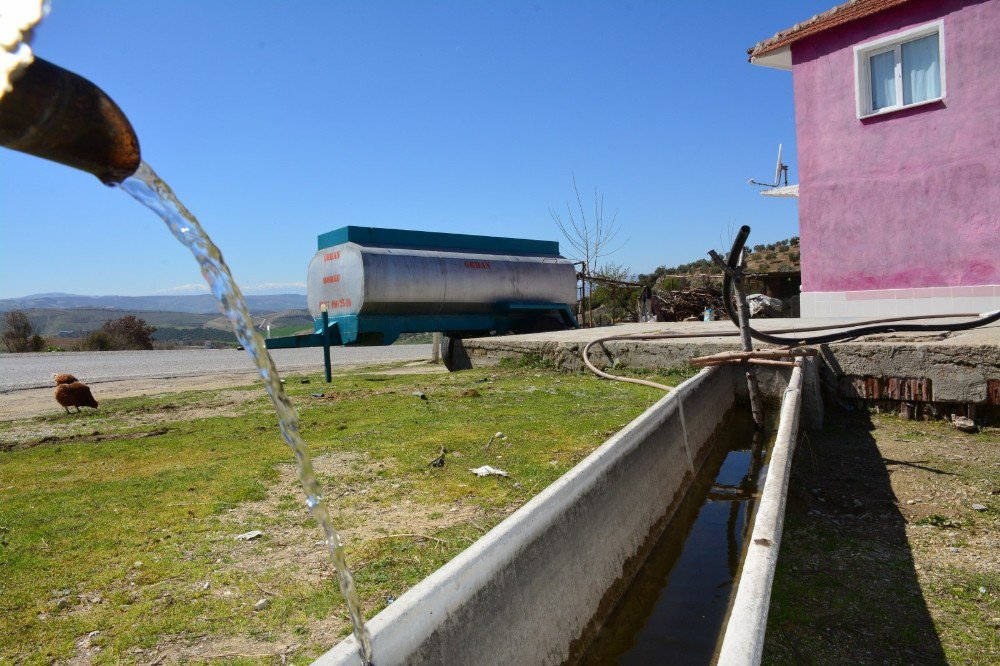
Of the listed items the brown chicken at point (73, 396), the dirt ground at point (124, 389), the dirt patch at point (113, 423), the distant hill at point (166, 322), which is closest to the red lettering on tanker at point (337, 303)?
the distant hill at point (166, 322)

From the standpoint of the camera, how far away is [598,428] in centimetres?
462

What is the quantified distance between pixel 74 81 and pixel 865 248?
33.0 ft

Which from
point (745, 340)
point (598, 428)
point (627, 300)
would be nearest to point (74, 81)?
point (598, 428)

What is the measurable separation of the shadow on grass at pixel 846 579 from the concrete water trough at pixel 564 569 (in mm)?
477

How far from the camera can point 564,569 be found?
236cm

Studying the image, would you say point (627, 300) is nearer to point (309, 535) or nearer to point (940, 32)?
point (940, 32)

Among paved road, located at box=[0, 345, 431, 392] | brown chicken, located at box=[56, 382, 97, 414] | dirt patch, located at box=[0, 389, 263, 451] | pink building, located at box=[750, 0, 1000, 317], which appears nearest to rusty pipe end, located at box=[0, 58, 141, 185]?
dirt patch, located at box=[0, 389, 263, 451]

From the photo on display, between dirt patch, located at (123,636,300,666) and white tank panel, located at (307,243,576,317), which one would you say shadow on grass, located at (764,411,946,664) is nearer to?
dirt patch, located at (123,636,300,666)

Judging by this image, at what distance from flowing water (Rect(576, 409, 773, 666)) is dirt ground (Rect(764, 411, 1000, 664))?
279 millimetres

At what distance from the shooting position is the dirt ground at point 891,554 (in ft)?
7.34

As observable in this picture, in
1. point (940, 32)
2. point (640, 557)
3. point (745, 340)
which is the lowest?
point (640, 557)

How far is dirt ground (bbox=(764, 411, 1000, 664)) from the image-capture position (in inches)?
88.1

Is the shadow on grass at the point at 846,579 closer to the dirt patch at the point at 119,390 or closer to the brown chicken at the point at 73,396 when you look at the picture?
the brown chicken at the point at 73,396

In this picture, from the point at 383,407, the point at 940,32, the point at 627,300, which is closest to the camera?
the point at 383,407
